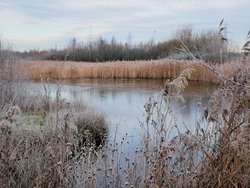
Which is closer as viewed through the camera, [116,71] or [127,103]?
[127,103]

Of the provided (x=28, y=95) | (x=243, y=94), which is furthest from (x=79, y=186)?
(x=28, y=95)

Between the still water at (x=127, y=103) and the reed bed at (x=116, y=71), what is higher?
the reed bed at (x=116, y=71)

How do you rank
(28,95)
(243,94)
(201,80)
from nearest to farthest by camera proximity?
(243,94), (28,95), (201,80)

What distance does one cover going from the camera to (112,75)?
2120 cm

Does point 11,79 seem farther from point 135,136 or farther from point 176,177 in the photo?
point 176,177

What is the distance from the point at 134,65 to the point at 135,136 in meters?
14.7

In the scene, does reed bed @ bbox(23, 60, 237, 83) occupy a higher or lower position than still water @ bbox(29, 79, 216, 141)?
higher

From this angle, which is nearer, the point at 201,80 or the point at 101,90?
the point at 101,90

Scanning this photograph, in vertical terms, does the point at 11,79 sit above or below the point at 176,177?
above

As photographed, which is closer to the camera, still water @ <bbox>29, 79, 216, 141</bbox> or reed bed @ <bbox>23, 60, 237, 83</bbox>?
still water @ <bbox>29, 79, 216, 141</bbox>

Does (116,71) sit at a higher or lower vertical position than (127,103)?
higher

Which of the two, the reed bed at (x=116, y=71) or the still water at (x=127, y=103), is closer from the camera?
the still water at (x=127, y=103)

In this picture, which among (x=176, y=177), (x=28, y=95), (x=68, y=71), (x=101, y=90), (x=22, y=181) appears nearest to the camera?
(x=176, y=177)

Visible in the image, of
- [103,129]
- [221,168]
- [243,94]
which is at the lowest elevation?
[103,129]
